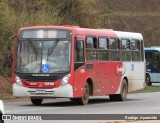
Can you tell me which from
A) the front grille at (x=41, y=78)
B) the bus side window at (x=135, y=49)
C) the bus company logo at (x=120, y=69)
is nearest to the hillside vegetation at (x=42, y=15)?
the bus side window at (x=135, y=49)

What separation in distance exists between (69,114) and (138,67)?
11815 millimetres

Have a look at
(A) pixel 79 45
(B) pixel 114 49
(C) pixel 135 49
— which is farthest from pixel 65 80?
(C) pixel 135 49

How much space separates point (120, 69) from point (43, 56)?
5.83 meters

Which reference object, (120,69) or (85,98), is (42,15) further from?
(85,98)

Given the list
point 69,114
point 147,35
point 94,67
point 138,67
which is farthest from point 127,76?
point 147,35

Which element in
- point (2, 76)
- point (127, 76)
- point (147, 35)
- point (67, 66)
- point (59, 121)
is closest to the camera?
point (59, 121)

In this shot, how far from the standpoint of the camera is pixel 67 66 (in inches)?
1038

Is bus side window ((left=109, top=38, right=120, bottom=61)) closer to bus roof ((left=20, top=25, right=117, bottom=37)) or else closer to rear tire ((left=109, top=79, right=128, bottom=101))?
bus roof ((left=20, top=25, right=117, bottom=37))

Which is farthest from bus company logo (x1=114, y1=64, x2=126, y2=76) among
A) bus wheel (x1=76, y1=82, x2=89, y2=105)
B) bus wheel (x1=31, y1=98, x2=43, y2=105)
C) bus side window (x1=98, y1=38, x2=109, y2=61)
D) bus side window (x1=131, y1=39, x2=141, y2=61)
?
bus wheel (x1=31, y1=98, x2=43, y2=105)

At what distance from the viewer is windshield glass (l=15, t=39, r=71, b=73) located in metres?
26.4

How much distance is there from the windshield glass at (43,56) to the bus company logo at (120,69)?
4742 mm

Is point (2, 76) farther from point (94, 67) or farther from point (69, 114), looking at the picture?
point (69, 114)

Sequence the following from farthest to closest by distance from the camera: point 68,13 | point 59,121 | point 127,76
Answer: point 68,13 < point 127,76 < point 59,121

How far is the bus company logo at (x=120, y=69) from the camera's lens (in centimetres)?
3078
